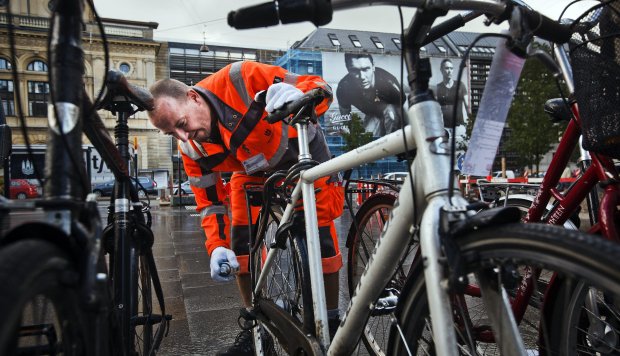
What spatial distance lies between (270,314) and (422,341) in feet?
3.35

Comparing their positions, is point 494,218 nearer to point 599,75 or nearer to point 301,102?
point 599,75

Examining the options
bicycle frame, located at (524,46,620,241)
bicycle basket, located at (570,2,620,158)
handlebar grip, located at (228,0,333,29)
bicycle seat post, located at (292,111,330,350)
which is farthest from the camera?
bicycle seat post, located at (292,111,330,350)

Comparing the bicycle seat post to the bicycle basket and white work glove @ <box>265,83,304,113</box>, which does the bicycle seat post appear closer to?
white work glove @ <box>265,83,304,113</box>

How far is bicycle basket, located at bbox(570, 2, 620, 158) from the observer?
1.52 metres

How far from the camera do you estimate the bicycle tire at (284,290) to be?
1902 mm

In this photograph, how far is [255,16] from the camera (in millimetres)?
1062

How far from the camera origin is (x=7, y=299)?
2.59 ft

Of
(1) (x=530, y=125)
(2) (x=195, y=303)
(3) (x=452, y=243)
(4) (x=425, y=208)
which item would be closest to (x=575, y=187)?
(4) (x=425, y=208)

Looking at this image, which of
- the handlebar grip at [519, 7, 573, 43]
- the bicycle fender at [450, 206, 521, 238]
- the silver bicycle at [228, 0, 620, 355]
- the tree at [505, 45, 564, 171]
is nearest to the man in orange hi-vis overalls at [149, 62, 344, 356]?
the silver bicycle at [228, 0, 620, 355]

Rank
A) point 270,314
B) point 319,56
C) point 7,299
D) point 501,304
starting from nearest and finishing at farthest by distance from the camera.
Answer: point 7,299 < point 501,304 < point 270,314 < point 319,56

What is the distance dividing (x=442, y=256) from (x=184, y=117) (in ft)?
5.88

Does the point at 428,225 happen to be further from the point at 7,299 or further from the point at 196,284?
the point at 196,284

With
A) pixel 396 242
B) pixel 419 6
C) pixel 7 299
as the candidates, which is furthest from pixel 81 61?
pixel 396 242

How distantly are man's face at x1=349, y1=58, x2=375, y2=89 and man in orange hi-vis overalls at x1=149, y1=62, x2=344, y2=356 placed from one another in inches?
1983
